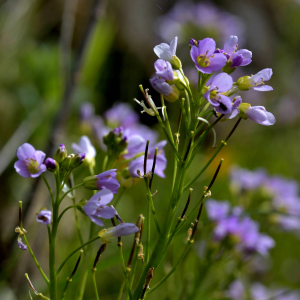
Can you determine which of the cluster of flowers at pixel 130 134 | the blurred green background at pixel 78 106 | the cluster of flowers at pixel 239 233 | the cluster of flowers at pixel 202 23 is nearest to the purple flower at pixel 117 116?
the cluster of flowers at pixel 130 134

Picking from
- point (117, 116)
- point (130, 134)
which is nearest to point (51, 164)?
point (130, 134)

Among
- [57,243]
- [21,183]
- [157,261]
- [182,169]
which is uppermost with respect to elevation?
[182,169]

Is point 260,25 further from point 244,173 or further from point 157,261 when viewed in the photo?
point 157,261

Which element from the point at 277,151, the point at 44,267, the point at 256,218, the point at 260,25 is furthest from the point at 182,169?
the point at 260,25

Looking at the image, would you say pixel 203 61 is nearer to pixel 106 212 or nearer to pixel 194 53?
Result: pixel 194 53

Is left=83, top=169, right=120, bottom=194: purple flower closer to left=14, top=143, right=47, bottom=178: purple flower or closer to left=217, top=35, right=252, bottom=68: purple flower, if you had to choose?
left=14, top=143, right=47, bottom=178: purple flower

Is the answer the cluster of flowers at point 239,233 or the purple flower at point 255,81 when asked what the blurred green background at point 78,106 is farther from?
the purple flower at point 255,81

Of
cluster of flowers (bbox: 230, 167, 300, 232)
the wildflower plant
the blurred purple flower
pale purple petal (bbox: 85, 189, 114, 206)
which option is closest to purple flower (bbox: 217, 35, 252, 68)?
the wildflower plant
